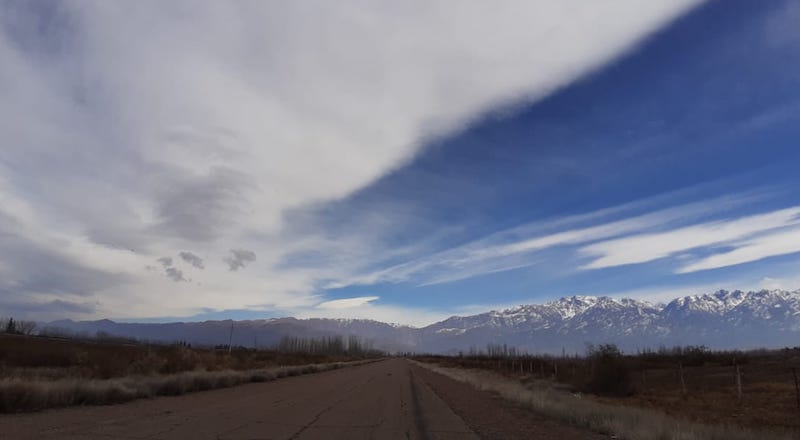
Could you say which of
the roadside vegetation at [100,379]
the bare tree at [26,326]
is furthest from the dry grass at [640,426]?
the bare tree at [26,326]

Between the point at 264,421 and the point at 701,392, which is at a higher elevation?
the point at 264,421

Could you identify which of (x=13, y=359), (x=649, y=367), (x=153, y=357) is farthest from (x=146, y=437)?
(x=649, y=367)

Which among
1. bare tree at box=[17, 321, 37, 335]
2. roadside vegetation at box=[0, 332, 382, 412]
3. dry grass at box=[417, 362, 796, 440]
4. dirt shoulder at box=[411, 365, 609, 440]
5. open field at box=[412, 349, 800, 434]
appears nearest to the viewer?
dry grass at box=[417, 362, 796, 440]

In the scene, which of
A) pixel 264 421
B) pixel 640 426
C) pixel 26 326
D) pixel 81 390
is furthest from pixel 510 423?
pixel 26 326

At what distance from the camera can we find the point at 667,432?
13.8 m

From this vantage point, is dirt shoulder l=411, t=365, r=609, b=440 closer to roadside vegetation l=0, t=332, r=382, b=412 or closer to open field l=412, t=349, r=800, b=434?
open field l=412, t=349, r=800, b=434

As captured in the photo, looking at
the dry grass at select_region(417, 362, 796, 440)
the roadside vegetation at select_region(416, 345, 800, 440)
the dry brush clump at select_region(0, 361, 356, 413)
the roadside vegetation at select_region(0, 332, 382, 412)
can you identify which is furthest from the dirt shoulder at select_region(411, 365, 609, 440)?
the roadside vegetation at select_region(0, 332, 382, 412)

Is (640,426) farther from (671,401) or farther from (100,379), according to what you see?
(100,379)

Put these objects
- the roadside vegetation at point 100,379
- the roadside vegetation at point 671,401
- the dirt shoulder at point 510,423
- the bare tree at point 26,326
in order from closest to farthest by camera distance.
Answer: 1. the dirt shoulder at point 510,423
2. the roadside vegetation at point 100,379
3. the roadside vegetation at point 671,401
4. the bare tree at point 26,326

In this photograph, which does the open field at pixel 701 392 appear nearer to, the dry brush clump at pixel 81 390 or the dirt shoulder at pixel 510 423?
the dirt shoulder at pixel 510 423

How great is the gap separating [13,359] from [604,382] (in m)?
37.7

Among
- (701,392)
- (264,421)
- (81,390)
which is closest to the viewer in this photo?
(264,421)

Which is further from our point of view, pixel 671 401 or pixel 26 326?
pixel 26 326

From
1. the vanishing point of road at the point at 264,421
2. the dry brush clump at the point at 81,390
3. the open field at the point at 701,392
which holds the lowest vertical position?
the open field at the point at 701,392
